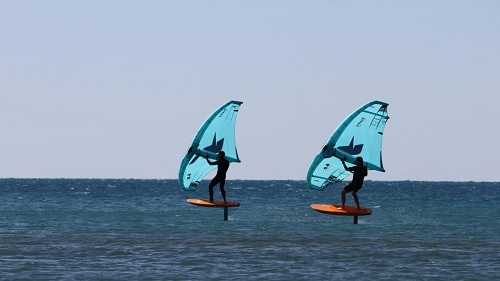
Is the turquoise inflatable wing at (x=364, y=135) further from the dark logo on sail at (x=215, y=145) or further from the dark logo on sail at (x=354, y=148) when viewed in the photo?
the dark logo on sail at (x=215, y=145)

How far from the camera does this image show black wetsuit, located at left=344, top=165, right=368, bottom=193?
31.2 meters

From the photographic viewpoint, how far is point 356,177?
31.4m

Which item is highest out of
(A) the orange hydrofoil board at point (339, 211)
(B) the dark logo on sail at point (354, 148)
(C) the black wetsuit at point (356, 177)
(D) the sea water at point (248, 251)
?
(B) the dark logo on sail at point (354, 148)

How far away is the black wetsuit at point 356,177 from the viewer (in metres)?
31.2

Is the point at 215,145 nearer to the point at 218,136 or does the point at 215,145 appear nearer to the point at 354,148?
the point at 218,136

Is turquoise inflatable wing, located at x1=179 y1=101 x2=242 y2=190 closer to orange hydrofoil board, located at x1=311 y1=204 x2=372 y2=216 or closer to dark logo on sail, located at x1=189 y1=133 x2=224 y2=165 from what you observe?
dark logo on sail, located at x1=189 y1=133 x2=224 y2=165

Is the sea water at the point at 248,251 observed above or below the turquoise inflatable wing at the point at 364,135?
below

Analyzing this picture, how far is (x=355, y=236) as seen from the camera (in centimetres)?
3306

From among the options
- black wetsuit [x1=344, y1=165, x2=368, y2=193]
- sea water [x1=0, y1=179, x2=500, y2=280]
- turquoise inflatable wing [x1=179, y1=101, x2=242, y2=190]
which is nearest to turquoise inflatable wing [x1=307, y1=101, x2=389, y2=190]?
black wetsuit [x1=344, y1=165, x2=368, y2=193]

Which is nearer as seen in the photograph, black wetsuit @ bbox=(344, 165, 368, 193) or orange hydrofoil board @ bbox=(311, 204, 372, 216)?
black wetsuit @ bbox=(344, 165, 368, 193)

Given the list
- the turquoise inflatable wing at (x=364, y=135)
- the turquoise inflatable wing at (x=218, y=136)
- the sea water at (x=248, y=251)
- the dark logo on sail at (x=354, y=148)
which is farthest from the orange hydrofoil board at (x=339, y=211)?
the turquoise inflatable wing at (x=218, y=136)

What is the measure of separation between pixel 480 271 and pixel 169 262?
299 inches

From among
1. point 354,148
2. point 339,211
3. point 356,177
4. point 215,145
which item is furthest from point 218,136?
point 356,177

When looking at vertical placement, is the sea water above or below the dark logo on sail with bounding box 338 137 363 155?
below
